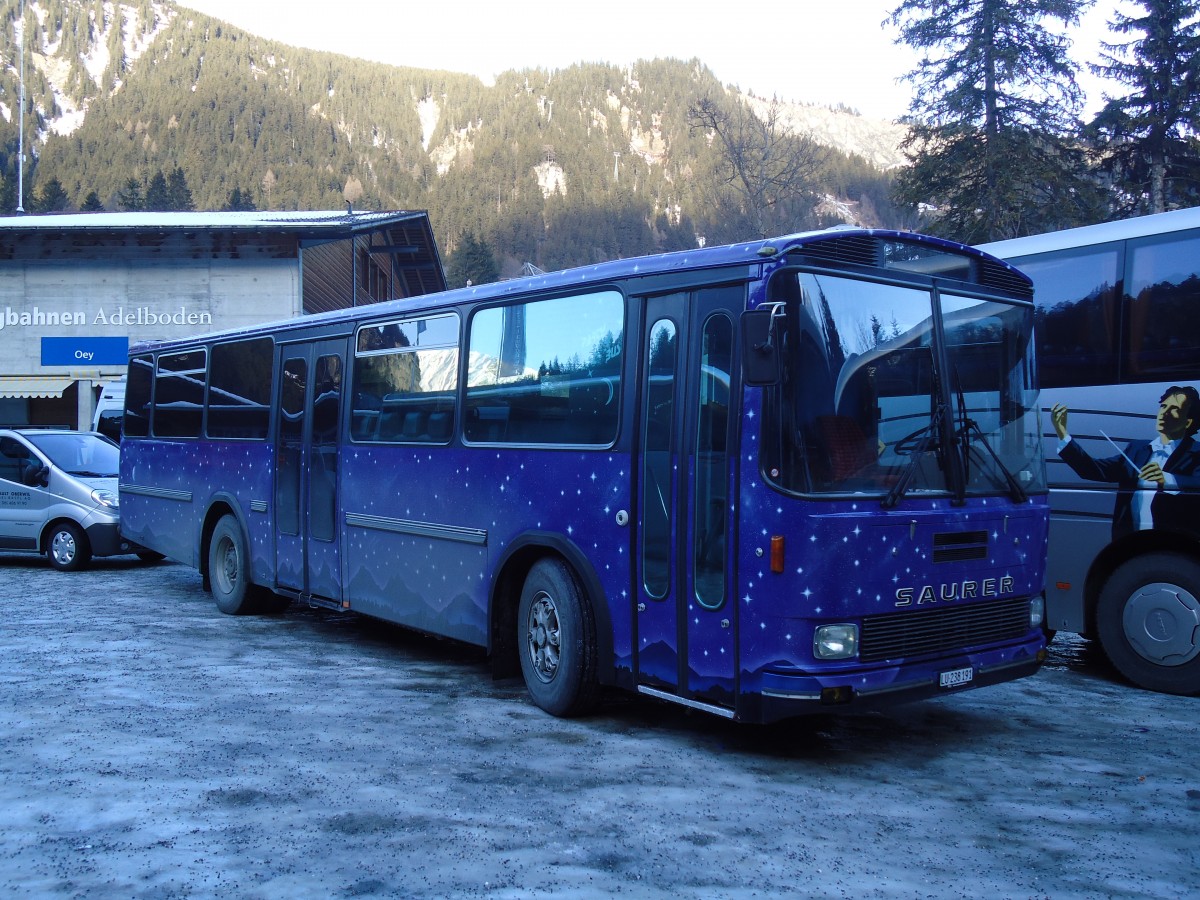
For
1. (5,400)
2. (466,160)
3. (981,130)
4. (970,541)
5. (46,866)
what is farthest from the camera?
(466,160)

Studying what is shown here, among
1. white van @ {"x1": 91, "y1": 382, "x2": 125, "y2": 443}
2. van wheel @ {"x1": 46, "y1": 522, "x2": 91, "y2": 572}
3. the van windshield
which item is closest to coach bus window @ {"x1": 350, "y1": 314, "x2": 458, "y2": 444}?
van wheel @ {"x1": 46, "y1": 522, "x2": 91, "y2": 572}

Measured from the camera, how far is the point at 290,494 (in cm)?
1014

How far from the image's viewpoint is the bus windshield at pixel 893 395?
220 inches

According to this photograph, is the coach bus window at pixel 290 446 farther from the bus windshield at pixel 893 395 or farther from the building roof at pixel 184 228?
the building roof at pixel 184 228

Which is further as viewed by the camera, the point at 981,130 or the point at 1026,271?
the point at 981,130

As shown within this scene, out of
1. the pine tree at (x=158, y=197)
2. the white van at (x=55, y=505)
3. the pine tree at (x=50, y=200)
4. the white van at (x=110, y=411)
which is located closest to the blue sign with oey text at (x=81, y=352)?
the white van at (x=110, y=411)

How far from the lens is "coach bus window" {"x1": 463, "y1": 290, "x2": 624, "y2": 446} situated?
6.74 meters

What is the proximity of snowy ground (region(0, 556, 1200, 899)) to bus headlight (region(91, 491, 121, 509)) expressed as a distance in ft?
21.2

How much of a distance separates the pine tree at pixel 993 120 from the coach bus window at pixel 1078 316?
74.5 ft

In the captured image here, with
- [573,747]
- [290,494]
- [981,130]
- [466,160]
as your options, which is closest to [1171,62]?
[981,130]

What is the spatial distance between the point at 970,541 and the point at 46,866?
4646 mm

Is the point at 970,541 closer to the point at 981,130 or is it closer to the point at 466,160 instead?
the point at 981,130

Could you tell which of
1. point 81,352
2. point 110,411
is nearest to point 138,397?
point 110,411

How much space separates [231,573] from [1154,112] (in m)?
29.6
